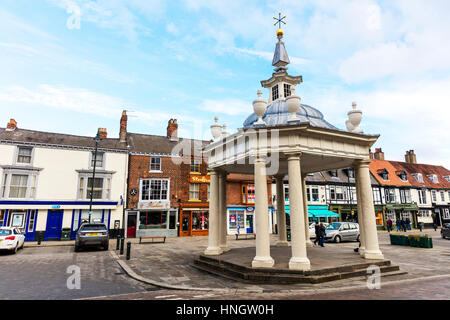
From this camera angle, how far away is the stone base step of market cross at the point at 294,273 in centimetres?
758

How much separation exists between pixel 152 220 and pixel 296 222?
2141 centimetres

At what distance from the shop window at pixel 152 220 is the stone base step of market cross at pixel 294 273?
18682 mm

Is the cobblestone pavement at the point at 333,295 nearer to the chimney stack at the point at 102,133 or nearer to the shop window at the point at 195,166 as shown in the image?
the shop window at the point at 195,166

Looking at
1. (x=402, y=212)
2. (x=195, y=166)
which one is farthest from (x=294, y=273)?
(x=402, y=212)

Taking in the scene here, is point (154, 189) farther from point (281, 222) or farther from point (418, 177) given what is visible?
point (418, 177)

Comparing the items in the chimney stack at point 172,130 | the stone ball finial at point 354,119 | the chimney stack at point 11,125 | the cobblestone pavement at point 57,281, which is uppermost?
the chimney stack at point 172,130

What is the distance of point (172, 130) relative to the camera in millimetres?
31516

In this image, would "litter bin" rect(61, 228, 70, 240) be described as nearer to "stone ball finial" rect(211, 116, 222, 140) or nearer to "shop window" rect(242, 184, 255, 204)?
"shop window" rect(242, 184, 255, 204)

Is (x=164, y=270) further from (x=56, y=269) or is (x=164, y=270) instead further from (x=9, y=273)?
(x=9, y=273)

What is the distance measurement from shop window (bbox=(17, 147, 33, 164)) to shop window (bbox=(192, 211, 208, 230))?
16.5 meters

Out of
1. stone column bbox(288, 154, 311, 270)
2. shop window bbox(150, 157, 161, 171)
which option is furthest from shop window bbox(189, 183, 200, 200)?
stone column bbox(288, 154, 311, 270)

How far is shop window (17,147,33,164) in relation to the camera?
23172 mm

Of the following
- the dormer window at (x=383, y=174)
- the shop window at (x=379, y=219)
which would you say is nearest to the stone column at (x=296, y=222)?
the shop window at (x=379, y=219)
